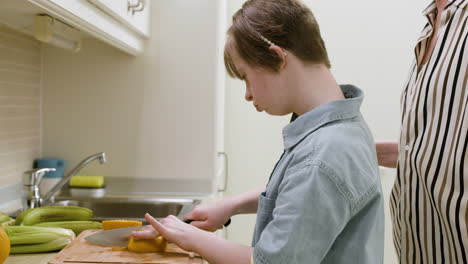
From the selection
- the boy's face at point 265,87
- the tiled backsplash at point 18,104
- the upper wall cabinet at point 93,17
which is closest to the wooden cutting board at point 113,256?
the boy's face at point 265,87

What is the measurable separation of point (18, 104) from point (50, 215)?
1.54 feet

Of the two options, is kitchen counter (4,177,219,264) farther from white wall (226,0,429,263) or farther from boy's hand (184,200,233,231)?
white wall (226,0,429,263)

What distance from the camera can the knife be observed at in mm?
1212

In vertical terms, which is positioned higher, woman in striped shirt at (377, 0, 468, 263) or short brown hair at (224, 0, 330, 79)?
short brown hair at (224, 0, 330, 79)

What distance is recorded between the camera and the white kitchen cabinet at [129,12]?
4.77ft

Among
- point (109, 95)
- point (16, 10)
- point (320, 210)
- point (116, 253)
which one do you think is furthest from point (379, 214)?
point (109, 95)

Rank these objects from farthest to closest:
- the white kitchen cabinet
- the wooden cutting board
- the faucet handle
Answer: the faucet handle, the white kitchen cabinet, the wooden cutting board

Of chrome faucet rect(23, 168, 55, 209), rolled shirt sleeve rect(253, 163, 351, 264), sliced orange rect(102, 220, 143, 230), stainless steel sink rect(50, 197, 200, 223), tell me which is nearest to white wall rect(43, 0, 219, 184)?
stainless steel sink rect(50, 197, 200, 223)

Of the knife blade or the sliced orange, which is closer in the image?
the knife blade

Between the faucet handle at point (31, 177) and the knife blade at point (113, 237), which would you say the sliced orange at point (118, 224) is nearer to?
the knife blade at point (113, 237)

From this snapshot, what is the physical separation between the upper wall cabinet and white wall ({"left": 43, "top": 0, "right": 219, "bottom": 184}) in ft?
0.34

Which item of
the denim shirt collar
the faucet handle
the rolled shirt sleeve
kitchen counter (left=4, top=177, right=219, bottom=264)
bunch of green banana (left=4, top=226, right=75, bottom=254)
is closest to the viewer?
the rolled shirt sleeve

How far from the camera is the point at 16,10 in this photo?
4.37 ft

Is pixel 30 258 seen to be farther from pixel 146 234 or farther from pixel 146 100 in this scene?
pixel 146 100
